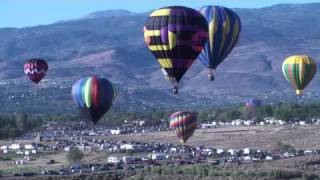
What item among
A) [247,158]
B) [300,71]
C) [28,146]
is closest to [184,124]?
[247,158]

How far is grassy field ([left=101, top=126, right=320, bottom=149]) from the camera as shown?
70.3m

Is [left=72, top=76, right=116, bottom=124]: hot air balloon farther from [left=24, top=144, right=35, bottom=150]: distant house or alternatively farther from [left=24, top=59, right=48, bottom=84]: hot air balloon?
[left=24, top=144, right=35, bottom=150]: distant house

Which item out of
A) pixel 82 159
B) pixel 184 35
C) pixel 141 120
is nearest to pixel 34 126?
pixel 141 120

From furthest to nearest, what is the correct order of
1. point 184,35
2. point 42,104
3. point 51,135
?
1. point 42,104
2. point 51,135
3. point 184,35

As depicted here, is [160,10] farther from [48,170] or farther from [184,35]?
[48,170]

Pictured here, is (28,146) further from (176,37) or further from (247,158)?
(176,37)

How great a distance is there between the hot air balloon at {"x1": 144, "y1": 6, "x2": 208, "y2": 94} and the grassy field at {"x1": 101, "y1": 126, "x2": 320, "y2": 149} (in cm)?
3014

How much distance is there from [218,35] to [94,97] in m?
8.97

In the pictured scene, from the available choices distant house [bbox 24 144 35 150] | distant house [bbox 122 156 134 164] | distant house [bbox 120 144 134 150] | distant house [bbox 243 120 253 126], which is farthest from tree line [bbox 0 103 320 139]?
distant house [bbox 122 156 134 164]

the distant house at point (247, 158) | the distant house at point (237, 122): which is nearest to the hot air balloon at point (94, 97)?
the distant house at point (247, 158)

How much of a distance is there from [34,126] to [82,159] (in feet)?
138

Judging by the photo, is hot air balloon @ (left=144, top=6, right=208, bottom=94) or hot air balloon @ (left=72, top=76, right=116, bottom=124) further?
hot air balloon @ (left=72, top=76, right=116, bottom=124)

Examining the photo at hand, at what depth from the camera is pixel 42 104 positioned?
178125 mm

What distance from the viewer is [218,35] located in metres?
40.0
